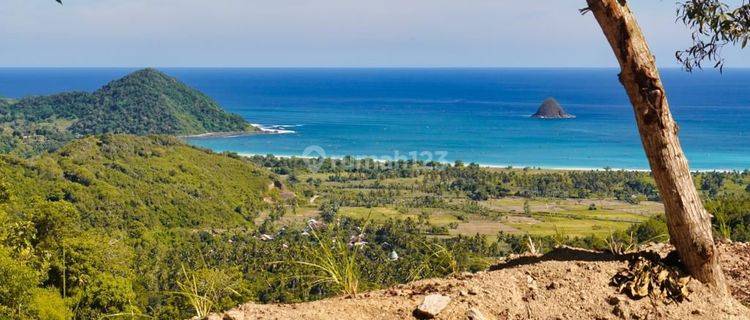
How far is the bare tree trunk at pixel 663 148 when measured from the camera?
12.8 ft

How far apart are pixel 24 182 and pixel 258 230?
13.3 meters

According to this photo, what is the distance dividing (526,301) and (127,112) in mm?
111564

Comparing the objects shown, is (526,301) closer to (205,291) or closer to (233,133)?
(205,291)

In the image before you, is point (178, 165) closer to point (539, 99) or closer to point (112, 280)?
point (112, 280)

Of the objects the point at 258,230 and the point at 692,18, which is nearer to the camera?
the point at 692,18

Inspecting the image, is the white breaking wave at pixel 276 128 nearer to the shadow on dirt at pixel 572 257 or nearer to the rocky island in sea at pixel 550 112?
the rocky island in sea at pixel 550 112

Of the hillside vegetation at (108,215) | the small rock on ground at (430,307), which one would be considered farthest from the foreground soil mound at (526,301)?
the hillside vegetation at (108,215)

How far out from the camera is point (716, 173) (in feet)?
185

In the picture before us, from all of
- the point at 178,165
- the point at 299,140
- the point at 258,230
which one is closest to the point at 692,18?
the point at 258,230

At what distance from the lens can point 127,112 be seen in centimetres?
10856

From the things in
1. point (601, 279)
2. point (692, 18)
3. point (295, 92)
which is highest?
point (692, 18)

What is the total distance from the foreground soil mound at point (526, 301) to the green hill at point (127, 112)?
101m

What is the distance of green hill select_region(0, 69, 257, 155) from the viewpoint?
338 ft

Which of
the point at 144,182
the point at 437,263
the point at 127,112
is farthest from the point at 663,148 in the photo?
the point at 127,112
